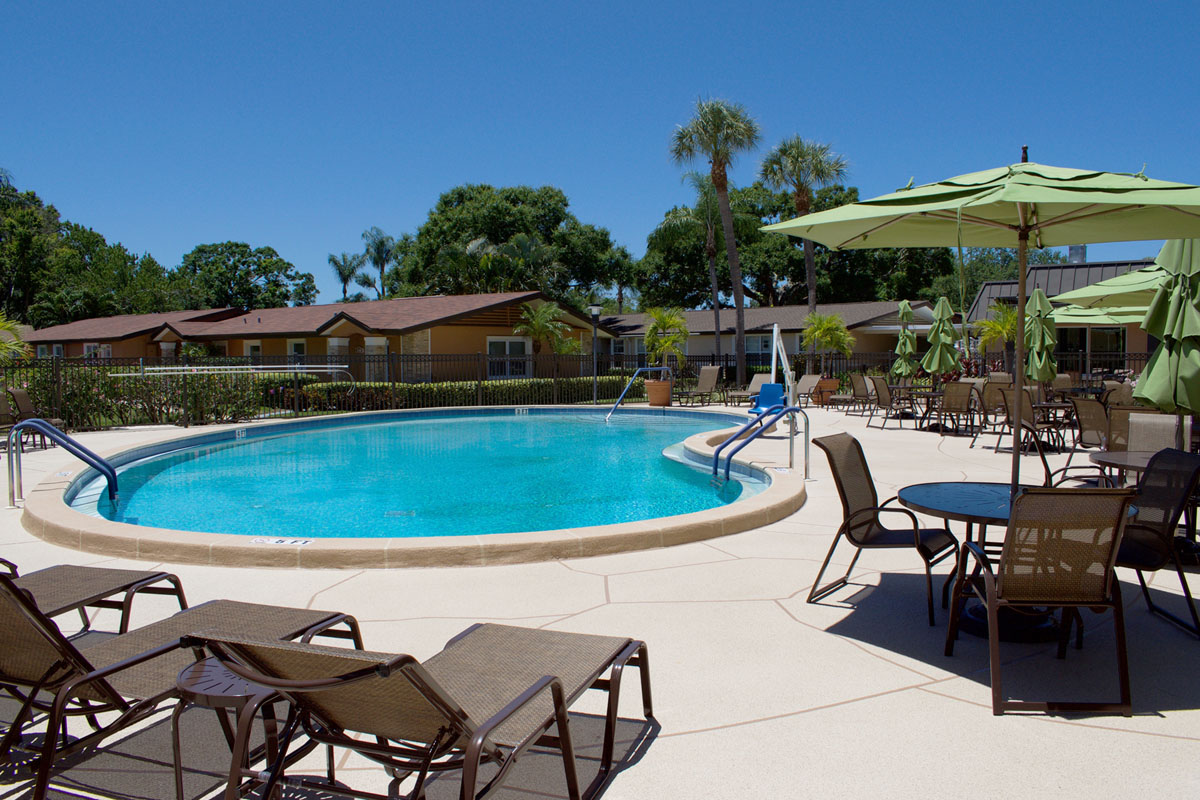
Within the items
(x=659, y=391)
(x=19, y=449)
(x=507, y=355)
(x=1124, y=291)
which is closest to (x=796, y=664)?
(x=1124, y=291)

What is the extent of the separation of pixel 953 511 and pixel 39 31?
22377 millimetres

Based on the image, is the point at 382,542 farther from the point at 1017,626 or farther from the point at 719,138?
the point at 719,138

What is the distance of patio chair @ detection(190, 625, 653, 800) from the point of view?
72.4 inches

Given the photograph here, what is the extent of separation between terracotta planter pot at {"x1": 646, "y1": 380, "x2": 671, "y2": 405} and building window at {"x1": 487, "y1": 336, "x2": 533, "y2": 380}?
5904 millimetres

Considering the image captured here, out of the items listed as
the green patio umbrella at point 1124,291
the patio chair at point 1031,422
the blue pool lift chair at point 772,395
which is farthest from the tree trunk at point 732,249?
the green patio umbrella at point 1124,291

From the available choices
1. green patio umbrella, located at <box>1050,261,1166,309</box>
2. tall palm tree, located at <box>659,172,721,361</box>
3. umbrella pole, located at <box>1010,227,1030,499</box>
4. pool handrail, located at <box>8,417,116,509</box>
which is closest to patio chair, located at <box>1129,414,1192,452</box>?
umbrella pole, located at <box>1010,227,1030,499</box>

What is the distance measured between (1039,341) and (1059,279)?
1893 centimetres

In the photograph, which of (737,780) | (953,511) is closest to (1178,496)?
(953,511)

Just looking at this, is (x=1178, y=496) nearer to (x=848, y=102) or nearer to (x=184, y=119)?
(x=848, y=102)

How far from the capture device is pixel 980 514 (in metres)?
3.63

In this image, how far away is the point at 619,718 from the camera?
298 centimetres

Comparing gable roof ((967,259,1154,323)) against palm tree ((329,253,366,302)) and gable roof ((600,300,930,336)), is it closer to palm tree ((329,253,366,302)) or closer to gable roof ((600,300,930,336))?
gable roof ((600,300,930,336))

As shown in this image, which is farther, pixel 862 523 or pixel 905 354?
pixel 905 354

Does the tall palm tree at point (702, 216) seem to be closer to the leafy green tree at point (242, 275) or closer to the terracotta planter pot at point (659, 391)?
the terracotta planter pot at point (659, 391)
